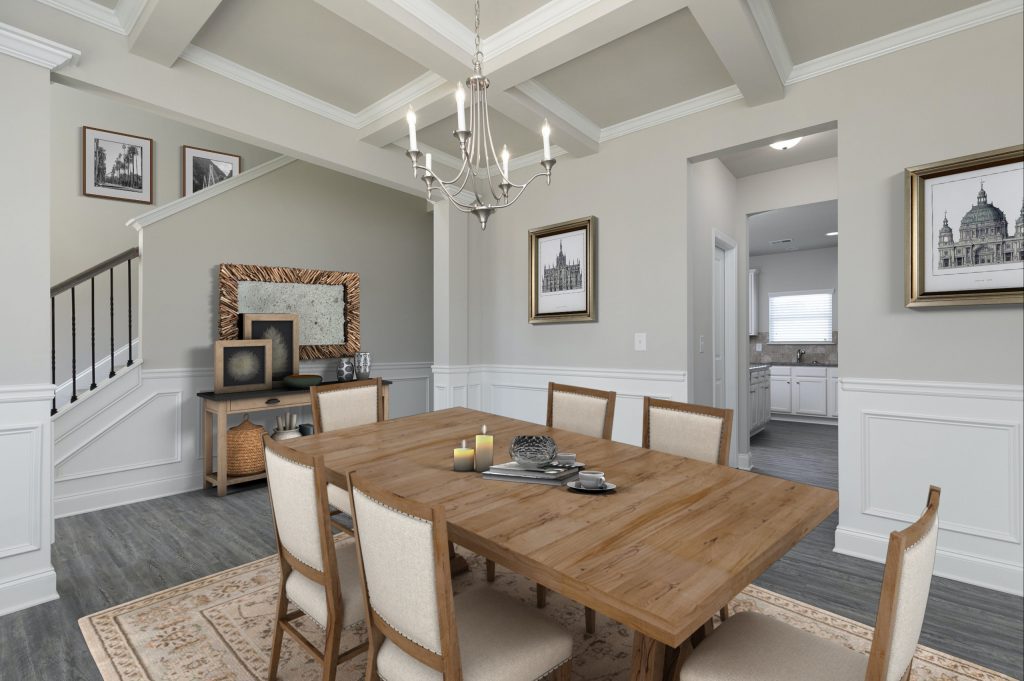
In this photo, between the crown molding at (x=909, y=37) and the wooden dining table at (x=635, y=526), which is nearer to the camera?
the wooden dining table at (x=635, y=526)

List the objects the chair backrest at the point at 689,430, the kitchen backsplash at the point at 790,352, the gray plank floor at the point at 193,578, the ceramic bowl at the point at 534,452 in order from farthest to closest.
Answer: the kitchen backsplash at the point at 790,352, the chair backrest at the point at 689,430, the gray plank floor at the point at 193,578, the ceramic bowl at the point at 534,452

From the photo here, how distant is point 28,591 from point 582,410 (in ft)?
8.71

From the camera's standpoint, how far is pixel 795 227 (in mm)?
6246

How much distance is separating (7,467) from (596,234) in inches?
137

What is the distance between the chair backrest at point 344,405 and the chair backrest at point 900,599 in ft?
Result: 7.89

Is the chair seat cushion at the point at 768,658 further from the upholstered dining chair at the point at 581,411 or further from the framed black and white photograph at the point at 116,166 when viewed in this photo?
the framed black and white photograph at the point at 116,166

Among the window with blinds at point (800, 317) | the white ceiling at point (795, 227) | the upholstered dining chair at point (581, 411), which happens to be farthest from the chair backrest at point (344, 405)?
the window with blinds at point (800, 317)

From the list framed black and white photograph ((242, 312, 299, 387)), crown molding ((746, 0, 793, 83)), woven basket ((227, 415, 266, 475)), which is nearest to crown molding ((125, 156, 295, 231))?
framed black and white photograph ((242, 312, 299, 387))

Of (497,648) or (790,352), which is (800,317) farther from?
(497,648)

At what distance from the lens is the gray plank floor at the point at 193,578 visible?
1.91 m

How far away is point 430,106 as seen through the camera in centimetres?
305

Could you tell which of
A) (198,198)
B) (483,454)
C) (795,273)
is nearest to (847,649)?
(483,454)

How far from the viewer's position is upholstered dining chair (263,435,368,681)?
139cm

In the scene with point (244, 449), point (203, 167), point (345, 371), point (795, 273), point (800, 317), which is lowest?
point (244, 449)
